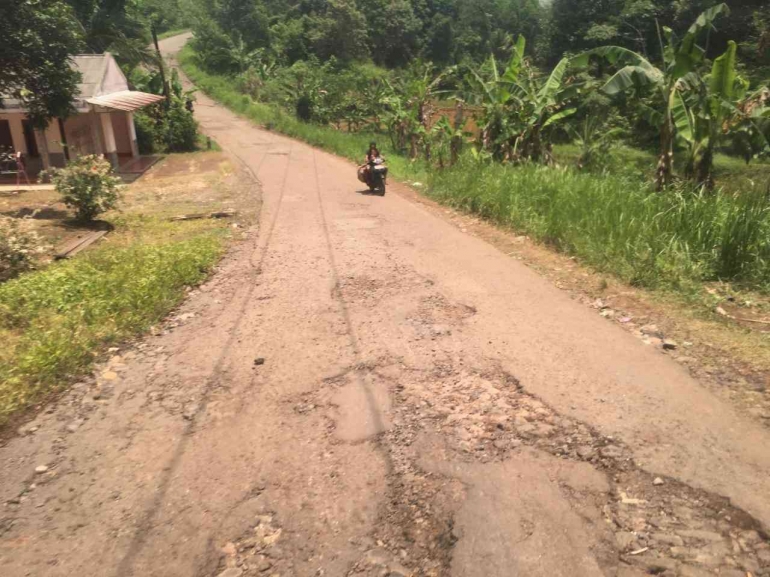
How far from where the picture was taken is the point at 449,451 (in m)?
3.57

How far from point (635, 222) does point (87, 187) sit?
8.61 meters

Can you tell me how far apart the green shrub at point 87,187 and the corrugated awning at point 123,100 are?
5725 millimetres

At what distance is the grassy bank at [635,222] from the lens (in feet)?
20.9

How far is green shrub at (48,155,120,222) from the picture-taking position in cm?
981

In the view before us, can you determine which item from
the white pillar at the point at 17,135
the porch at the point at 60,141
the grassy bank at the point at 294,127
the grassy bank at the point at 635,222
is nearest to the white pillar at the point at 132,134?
the porch at the point at 60,141

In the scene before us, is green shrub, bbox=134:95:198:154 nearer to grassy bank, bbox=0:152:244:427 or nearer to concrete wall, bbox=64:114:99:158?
concrete wall, bbox=64:114:99:158

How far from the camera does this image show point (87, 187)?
9812 millimetres

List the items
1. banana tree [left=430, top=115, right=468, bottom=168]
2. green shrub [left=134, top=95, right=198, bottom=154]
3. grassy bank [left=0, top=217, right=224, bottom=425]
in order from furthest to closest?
1. green shrub [left=134, top=95, right=198, bottom=154]
2. banana tree [left=430, top=115, right=468, bottom=168]
3. grassy bank [left=0, top=217, right=224, bottom=425]

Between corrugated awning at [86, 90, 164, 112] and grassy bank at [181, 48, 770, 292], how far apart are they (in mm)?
9604

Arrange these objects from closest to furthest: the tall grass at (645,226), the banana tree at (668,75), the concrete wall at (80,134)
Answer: the tall grass at (645,226), the banana tree at (668,75), the concrete wall at (80,134)

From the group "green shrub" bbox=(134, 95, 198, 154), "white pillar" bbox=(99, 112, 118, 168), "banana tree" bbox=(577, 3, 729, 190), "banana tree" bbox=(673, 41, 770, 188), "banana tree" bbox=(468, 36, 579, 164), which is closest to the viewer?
"banana tree" bbox=(673, 41, 770, 188)

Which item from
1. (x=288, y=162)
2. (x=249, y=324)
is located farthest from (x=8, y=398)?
(x=288, y=162)

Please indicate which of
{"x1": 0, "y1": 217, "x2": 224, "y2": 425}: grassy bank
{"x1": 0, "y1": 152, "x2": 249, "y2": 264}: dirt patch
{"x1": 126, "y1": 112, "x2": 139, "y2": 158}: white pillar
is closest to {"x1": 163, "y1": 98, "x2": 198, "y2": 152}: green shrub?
{"x1": 126, "y1": 112, "x2": 139, "y2": 158}: white pillar

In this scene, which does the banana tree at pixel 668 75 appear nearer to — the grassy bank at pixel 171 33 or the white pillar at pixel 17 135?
the white pillar at pixel 17 135
